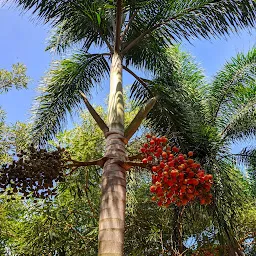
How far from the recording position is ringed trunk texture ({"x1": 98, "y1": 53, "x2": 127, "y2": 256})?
2818mm

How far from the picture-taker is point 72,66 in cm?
562

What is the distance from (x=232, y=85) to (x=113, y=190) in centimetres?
575

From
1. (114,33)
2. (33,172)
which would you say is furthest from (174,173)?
(114,33)

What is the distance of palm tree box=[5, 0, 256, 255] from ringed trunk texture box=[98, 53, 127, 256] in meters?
0.03

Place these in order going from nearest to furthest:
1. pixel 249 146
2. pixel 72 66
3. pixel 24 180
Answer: pixel 24 180, pixel 72 66, pixel 249 146

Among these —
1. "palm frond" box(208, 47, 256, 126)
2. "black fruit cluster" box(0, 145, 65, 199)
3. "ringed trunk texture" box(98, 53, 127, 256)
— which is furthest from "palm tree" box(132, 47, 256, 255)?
"black fruit cluster" box(0, 145, 65, 199)

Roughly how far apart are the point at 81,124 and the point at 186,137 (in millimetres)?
4684

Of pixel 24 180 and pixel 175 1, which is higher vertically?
pixel 175 1

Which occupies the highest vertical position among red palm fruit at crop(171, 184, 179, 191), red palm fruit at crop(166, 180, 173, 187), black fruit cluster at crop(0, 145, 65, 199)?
black fruit cluster at crop(0, 145, 65, 199)

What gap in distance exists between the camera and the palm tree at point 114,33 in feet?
14.8

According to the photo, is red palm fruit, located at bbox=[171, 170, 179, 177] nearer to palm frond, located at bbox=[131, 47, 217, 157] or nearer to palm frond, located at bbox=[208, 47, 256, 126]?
palm frond, located at bbox=[131, 47, 217, 157]

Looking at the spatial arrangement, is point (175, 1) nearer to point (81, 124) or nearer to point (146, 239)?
point (146, 239)

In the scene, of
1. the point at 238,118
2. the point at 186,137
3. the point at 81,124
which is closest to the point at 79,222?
the point at 81,124

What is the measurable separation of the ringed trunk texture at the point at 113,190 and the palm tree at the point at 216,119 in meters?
1.90
